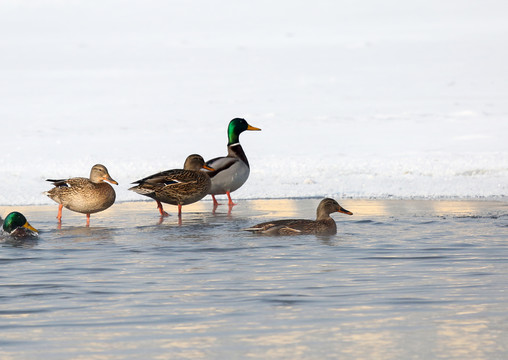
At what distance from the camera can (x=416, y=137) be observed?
17453 mm

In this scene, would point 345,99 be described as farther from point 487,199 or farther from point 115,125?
point 487,199

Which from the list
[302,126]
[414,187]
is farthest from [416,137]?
[414,187]

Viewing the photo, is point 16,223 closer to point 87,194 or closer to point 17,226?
point 17,226

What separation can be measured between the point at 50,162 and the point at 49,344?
10.9m

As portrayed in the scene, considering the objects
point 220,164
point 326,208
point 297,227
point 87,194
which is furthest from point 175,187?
point 297,227

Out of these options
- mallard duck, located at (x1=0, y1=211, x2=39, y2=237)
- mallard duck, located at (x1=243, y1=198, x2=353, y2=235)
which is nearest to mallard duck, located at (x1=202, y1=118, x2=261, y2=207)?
mallard duck, located at (x1=243, y1=198, x2=353, y2=235)

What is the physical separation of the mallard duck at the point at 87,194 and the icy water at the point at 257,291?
39cm

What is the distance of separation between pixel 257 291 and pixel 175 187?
5184 mm

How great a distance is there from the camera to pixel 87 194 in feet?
33.7

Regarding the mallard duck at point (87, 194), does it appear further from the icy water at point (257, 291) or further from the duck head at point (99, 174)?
the icy water at point (257, 291)

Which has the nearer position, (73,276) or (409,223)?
(73,276)

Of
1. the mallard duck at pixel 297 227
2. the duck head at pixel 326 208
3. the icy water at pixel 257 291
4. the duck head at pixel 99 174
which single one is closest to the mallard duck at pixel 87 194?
the duck head at pixel 99 174

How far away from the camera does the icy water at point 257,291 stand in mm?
4691

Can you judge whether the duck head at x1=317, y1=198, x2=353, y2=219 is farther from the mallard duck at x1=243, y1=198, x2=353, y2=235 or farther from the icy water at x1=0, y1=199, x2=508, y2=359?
the icy water at x1=0, y1=199, x2=508, y2=359
